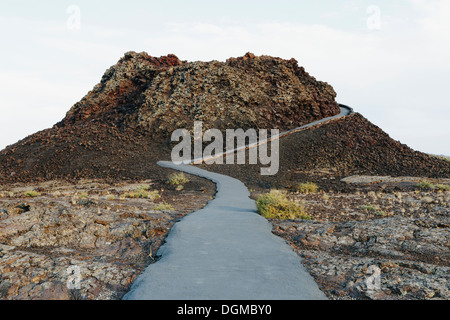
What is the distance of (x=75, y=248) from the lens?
25.3 feet

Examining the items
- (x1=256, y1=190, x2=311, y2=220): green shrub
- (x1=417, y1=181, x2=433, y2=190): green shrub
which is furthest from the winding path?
(x1=417, y1=181, x2=433, y2=190): green shrub

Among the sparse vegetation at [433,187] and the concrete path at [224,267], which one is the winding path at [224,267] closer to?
the concrete path at [224,267]

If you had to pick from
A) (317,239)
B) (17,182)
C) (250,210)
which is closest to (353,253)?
(317,239)

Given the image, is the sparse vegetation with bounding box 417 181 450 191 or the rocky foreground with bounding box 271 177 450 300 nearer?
the rocky foreground with bounding box 271 177 450 300

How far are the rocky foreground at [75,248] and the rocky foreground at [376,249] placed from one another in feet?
11.7

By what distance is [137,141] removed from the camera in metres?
35.6

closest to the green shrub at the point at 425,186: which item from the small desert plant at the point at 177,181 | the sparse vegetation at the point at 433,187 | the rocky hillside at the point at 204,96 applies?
the sparse vegetation at the point at 433,187

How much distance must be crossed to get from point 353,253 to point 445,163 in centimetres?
2934

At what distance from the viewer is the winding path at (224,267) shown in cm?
482

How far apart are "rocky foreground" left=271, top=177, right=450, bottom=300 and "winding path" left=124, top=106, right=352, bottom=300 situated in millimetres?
532

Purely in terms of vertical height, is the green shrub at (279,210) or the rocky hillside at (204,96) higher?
the rocky hillside at (204,96)

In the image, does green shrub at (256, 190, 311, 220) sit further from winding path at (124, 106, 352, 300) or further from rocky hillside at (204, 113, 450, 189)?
rocky hillside at (204, 113, 450, 189)

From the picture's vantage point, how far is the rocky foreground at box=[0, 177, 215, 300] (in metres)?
5.41

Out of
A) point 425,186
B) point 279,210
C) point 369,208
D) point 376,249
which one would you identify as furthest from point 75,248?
point 425,186
